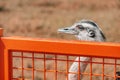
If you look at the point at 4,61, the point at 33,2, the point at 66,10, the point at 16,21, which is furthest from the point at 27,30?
the point at 4,61

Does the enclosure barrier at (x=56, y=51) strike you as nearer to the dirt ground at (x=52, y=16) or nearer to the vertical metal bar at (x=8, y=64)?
the vertical metal bar at (x=8, y=64)

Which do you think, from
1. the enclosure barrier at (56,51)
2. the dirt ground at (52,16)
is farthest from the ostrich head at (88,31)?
the dirt ground at (52,16)

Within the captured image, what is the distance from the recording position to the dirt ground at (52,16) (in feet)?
35.7

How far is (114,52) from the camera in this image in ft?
8.57

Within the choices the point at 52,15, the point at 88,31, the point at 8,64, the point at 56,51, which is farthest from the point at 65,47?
the point at 52,15

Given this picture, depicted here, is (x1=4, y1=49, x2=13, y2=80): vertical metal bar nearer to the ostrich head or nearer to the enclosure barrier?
the enclosure barrier

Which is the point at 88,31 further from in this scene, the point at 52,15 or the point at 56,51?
the point at 52,15

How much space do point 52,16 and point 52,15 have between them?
160mm

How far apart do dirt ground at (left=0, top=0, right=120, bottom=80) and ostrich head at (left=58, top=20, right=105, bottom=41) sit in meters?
5.35

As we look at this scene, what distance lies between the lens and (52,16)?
13.1 metres

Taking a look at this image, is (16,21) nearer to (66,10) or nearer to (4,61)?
(66,10)

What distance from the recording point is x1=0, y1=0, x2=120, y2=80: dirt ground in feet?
35.7

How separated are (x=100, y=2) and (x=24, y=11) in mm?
2394

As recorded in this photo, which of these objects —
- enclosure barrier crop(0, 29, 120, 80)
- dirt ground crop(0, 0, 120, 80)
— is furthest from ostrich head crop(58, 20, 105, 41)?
dirt ground crop(0, 0, 120, 80)
